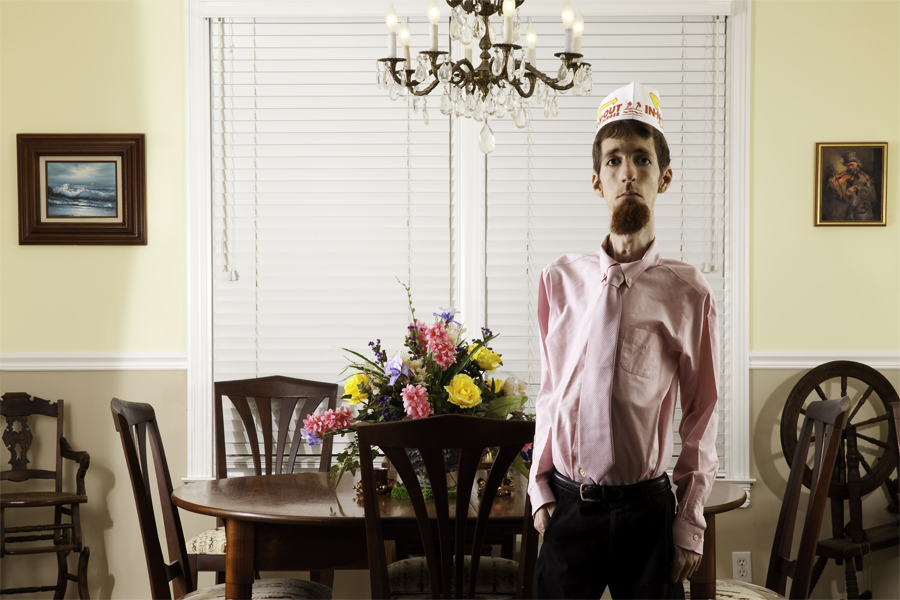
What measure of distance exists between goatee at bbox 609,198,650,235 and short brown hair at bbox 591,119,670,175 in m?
0.13

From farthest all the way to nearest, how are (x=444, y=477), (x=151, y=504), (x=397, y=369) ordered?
1. (x=151, y=504)
2. (x=397, y=369)
3. (x=444, y=477)

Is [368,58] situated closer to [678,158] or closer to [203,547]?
[678,158]

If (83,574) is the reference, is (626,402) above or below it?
above

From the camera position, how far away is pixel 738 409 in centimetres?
283

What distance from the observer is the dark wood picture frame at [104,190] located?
9.29 feet

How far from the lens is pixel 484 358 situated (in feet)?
6.35

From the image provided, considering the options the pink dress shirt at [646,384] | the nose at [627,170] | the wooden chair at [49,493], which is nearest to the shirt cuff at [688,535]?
the pink dress shirt at [646,384]

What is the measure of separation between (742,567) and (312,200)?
2.38m

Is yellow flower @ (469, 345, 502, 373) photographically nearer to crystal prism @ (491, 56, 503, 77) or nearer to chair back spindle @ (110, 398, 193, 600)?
crystal prism @ (491, 56, 503, 77)

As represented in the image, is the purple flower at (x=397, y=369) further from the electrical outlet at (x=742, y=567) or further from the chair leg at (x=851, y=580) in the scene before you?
the chair leg at (x=851, y=580)

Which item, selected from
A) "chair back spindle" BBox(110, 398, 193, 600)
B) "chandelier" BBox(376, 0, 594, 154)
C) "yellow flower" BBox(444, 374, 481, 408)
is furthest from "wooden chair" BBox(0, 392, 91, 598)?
"chandelier" BBox(376, 0, 594, 154)

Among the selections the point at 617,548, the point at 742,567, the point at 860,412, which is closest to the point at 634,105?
the point at 617,548

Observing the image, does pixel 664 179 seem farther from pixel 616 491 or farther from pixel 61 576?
pixel 61 576

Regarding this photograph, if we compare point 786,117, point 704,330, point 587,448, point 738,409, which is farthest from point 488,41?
point 738,409
